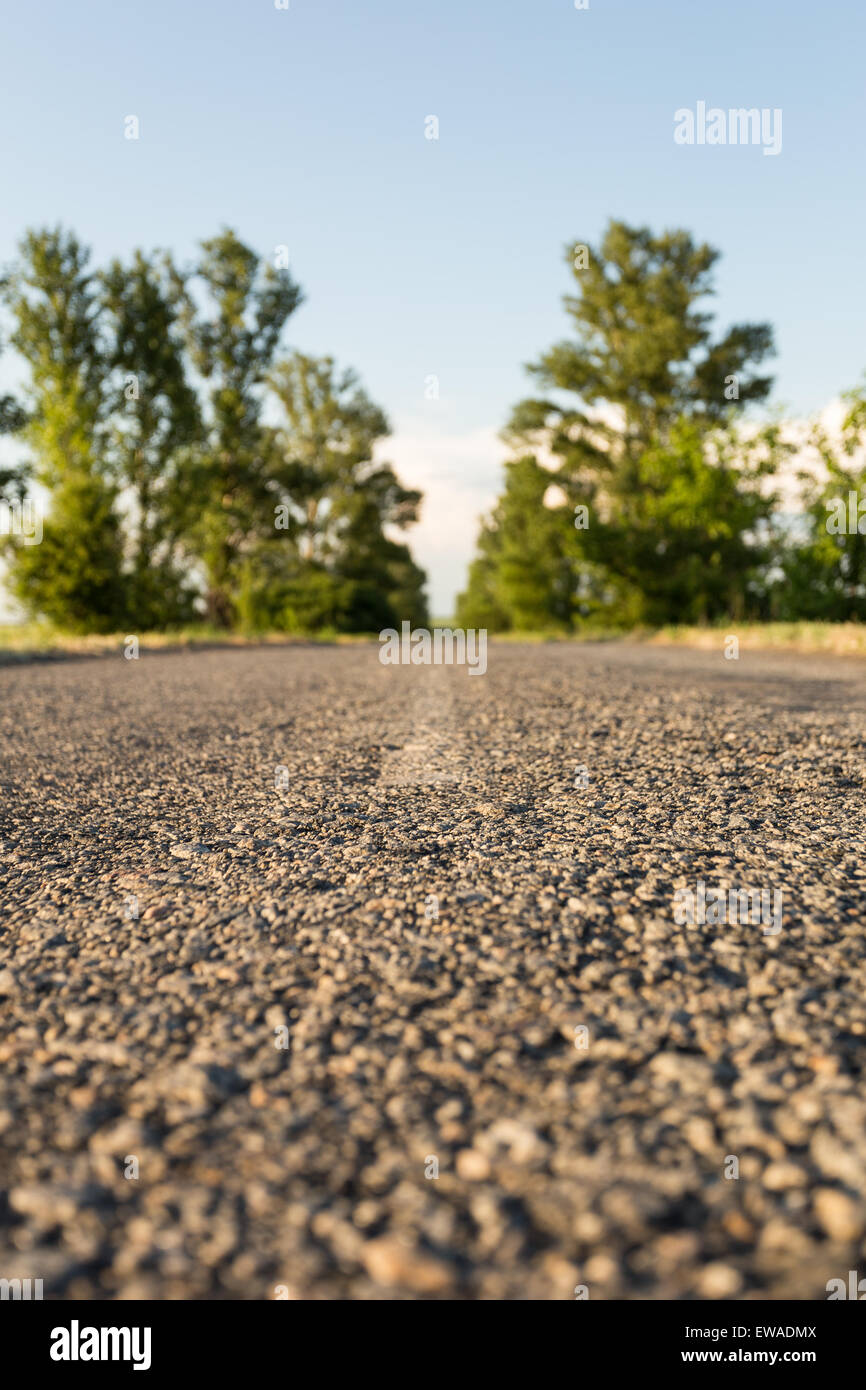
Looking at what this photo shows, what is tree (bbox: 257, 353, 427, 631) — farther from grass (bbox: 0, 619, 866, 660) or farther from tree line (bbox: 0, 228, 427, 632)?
grass (bbox: 0, 619, 866, 660)

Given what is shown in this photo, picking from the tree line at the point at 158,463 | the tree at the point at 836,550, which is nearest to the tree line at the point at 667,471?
the tree at the point at 836,550

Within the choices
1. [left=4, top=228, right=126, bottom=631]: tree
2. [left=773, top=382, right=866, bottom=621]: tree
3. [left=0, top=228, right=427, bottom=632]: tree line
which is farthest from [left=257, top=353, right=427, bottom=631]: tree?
[left=773, top=382, right=866, bottom=621]: tree

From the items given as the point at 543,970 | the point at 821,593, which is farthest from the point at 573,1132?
the point at 821,593

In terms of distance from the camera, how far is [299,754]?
472 centimetres

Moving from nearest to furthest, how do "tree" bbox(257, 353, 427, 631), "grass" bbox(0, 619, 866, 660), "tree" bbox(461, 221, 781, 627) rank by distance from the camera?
"grass" bbox(0, 619, 866, 660) < "tree" bbox(461, 221, 781, 627) < "tree" bbox(257, 353, 427, 631)

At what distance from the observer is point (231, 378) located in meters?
32.8

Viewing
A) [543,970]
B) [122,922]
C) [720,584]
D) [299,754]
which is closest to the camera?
[543,970]

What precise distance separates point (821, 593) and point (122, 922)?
84.7 feet

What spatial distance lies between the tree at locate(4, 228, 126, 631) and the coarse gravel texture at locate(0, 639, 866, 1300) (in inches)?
701

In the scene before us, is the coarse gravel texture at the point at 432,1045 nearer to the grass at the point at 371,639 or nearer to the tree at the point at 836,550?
Result: the grass at the point at 371,639

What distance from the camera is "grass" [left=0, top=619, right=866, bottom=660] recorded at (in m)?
15.0

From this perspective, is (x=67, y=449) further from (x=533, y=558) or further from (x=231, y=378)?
(x=533, y=558)
